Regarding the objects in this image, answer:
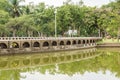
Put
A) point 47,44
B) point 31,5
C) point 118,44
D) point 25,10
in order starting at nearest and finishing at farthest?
point 47,44 < point 118,44 < point 25,10 < point 31,5

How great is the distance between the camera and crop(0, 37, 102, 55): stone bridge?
57312 millimetres

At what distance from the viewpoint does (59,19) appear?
89.4 meters

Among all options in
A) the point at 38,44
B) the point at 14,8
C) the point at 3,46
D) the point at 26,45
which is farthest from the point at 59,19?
the point at 3,46

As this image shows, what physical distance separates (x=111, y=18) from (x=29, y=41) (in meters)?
39.1

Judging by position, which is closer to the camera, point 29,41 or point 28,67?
point 28,67

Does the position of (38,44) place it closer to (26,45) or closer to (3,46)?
(26,45)

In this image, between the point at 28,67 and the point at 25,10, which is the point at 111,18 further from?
the point at 28,67

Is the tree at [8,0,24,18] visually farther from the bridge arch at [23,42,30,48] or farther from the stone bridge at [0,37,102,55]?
the bridge arch at [23,42,30,48]

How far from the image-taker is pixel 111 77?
1267 inches

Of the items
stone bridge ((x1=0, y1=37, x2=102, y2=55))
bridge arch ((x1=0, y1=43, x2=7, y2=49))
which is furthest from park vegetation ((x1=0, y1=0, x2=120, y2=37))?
bridge arch ((x1=0, y1=43, x2=7, y2=49))

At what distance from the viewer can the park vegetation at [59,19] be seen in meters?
78.2

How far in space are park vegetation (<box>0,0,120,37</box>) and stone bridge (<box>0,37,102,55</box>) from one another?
10702 millimetres

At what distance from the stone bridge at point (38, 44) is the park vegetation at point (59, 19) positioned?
35.1 feet

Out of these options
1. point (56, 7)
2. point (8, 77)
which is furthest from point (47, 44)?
point (8, 77)
